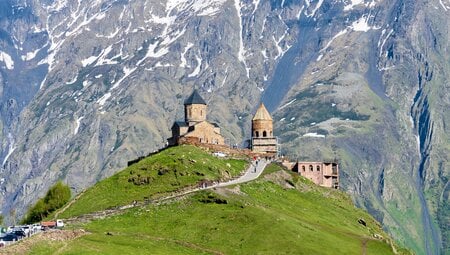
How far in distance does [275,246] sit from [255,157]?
232 feet

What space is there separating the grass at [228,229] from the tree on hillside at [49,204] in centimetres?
4260

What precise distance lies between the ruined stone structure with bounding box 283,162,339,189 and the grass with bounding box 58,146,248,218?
97.6 feet

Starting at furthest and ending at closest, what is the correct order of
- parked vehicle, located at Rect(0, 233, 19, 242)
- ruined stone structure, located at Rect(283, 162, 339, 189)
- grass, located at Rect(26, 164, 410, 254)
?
ruined stone structure, located at Rect(283, 162, 339, 189) → parked vehicle, located at Rect(0, 233, 19, 242) → grass, located at Rect(26, 164, 410, 254)

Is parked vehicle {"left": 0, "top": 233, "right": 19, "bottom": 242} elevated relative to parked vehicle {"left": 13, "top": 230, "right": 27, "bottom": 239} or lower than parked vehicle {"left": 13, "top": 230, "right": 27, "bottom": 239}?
lower

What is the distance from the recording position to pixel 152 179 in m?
148

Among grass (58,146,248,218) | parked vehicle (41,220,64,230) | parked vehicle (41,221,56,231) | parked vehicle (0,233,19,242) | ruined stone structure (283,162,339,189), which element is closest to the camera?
parked vehicle (0,233,19,242)

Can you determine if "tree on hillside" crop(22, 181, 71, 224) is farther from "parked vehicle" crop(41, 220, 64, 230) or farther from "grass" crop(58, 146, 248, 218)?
"parked vehicle" crop(41, 220, 64, 230)

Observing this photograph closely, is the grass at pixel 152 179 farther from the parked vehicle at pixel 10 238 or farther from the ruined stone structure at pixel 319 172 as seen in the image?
the ruined stone structure at pixel 319 172

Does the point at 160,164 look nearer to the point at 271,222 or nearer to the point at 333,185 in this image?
the point at 271,222

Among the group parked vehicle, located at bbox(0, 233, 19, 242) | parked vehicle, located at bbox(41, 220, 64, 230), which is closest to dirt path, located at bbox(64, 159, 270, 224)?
parked vehicle, located at bbox(41, 220, 64, 230)

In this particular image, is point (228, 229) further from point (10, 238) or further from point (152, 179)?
point (10, 238)

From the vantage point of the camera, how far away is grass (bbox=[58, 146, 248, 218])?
142m

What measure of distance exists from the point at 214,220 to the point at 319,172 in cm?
6791

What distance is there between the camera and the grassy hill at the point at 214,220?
116m
